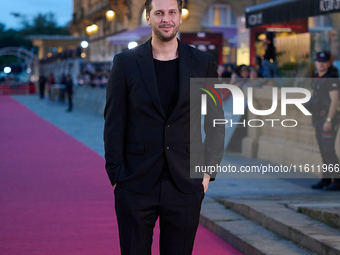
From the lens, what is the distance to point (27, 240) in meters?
6.49

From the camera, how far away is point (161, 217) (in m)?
3.75

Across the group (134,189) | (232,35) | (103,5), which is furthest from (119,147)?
(103,5)

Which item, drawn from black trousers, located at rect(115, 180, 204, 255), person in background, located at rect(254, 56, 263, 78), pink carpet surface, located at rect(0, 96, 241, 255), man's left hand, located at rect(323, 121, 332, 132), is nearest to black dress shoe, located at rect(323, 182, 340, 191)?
man's left hand, located at rect(323, 121, 332, 132)

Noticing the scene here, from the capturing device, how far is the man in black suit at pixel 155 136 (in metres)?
3.63

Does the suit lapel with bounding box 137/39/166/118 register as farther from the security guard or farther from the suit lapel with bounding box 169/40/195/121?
the security guard

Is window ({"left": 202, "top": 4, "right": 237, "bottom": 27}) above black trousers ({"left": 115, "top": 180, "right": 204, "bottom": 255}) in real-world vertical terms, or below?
above

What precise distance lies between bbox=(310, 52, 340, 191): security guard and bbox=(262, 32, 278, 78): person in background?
197 inches

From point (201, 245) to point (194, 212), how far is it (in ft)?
8.84

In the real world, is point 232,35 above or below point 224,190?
above

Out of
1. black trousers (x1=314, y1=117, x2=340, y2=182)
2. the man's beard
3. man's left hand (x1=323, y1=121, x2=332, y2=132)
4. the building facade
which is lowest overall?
black trousers (x1=314, y1=117, x2=340, y2=182)

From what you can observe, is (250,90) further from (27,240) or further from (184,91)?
(184,91)

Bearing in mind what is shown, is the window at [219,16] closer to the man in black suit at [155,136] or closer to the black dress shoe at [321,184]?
the black dress shoe at [321,184]

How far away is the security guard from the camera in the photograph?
28.5 feet

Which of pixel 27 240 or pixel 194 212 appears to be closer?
pixel 194 212
